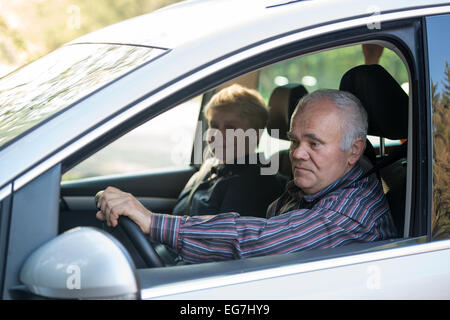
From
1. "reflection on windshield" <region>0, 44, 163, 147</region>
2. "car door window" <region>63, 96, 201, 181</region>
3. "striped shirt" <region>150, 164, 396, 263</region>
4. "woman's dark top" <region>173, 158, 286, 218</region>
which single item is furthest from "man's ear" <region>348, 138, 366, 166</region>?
"car door window" <region>63, 96, 201, 181</region>

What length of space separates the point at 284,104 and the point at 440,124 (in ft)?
4.41

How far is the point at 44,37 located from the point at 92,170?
1.71m

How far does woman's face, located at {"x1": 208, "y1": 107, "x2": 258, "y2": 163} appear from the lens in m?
3.14

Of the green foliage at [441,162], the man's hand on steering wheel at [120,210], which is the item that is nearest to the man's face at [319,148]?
the green foliage at [441,162]

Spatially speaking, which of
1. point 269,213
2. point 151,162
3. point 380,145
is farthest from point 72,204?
point 151,162

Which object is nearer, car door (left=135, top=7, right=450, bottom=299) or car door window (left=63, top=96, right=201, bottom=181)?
car door (left=135, top=7, right=450, bottom=299)

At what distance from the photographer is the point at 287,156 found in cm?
311

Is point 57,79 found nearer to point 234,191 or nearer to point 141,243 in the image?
point 141,243

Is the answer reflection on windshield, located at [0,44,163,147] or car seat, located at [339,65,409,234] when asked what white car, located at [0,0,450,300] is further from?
car seat, located at [339,65,409,234]

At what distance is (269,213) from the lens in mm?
2424

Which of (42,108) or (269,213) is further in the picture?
(269,213)

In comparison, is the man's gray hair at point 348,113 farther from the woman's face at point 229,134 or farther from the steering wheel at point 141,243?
the woman's face at point 229,134

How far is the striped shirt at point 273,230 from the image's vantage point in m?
1.79

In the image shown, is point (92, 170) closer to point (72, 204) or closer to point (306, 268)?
point (72, 204)
